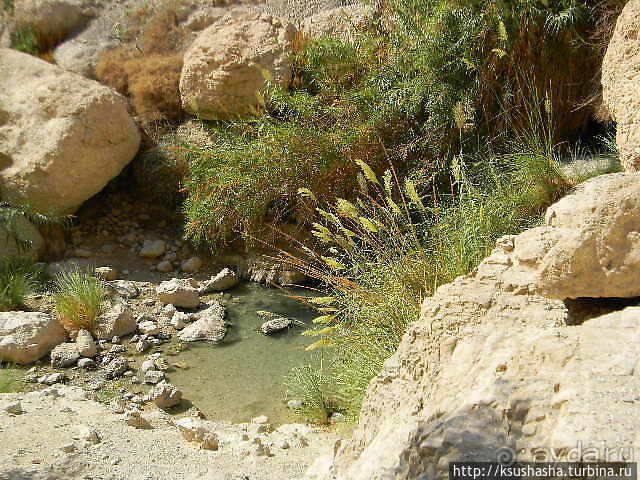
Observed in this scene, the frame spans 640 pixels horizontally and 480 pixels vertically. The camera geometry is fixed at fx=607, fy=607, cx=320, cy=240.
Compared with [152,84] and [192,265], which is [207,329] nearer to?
[192,265]

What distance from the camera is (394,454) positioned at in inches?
76.0

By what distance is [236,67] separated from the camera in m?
6.75

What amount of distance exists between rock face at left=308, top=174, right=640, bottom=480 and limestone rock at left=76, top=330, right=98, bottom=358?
276cm

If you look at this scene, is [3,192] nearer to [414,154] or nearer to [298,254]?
[298,254]

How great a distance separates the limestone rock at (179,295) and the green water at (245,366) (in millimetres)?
316

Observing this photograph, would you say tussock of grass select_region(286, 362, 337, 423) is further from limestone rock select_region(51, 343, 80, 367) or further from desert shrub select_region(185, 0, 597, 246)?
desert shrub select_region(185, 0, 597, 246)

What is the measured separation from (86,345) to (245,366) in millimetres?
1295

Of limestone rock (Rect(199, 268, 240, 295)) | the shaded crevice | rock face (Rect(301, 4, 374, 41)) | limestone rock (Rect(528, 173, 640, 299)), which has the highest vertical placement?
rock face (Rect(301, 4, 374, 41))

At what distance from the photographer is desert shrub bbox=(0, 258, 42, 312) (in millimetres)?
5430

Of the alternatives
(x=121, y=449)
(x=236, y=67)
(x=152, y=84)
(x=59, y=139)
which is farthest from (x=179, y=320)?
(x=152, y=84)

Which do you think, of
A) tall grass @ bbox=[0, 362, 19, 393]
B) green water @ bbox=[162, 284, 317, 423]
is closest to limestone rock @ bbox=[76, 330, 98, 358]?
tall grass @ bbox=[0, 362, 19, 393]

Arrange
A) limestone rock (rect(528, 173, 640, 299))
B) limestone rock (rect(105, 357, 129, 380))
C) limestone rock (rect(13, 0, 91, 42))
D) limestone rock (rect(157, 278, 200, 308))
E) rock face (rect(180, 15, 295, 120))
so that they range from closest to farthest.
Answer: limestone rock (rect(528, 173, 640, 299)) < limestone rock (rect(105, 357, 129, 380)) < limestone rock (rect(157, 278, 200, 308)) < rock face (rect(180, 15, 295, 120)) < limestone rock (rect(13, 0, 91, 42))

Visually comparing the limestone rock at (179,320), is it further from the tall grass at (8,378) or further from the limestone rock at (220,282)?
the tall grass at (8,378)

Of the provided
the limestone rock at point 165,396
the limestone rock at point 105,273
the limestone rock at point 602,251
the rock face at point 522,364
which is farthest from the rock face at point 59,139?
the limestone rock at point 602,251
